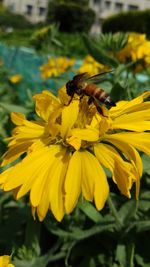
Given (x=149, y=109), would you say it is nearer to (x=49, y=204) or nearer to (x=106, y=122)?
(x=106, y=122)

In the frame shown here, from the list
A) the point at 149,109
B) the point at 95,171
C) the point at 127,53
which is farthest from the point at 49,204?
the point at 127,53

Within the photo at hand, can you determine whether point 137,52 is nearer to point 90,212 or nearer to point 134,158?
point 90,212

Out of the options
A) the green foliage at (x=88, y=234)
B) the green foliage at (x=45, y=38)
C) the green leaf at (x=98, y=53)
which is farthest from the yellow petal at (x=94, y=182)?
the green foliage at (x=45, y=38)

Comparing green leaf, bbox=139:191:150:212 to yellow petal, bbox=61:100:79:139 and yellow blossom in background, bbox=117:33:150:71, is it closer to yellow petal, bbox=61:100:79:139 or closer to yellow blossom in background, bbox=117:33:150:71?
yellow petal, bbox=61:100:79:139

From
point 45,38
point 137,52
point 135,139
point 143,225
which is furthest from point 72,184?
point 45,38

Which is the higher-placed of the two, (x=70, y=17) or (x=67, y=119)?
(x=70, y=17)

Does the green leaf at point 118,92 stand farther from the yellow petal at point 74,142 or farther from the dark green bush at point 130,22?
the dark green bush at point 130,22
